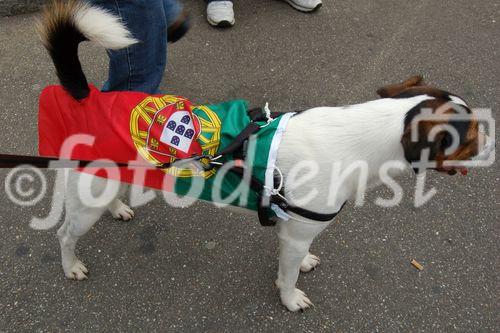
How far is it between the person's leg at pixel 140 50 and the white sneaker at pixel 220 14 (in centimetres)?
115

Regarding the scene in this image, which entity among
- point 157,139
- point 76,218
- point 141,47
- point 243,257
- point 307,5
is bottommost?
point 243,257

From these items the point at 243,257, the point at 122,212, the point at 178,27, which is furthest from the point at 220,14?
the point at 243,257

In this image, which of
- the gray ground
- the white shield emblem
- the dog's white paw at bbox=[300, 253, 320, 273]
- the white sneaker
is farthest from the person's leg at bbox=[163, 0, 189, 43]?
the dog's white paw at bbox=[300, 253, 320, 273]

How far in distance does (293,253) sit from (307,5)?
265cm

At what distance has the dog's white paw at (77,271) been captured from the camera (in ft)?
7.67

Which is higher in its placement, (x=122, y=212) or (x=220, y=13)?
(x=220, y=13)

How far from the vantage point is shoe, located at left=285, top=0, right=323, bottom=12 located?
400cm

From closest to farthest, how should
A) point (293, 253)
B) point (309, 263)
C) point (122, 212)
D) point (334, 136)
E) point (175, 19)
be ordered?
point (334, 136) → point (293, 253) → point (309, 263) → point (122, 212) → point (175, 19)

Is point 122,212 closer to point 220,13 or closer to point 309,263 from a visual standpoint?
point 309,263

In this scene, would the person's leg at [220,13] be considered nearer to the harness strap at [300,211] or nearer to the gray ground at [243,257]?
the gray ground at [243,257]

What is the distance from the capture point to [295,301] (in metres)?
2.27

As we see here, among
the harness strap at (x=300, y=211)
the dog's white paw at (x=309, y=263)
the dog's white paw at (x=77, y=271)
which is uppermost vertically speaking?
the harness strap at (x=300, y=211)

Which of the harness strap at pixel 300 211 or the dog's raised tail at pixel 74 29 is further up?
the dog's raised tail at pixel 74 29

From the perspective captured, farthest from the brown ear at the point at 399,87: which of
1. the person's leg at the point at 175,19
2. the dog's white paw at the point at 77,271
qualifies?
the dog's white paw at the point at 77,271
